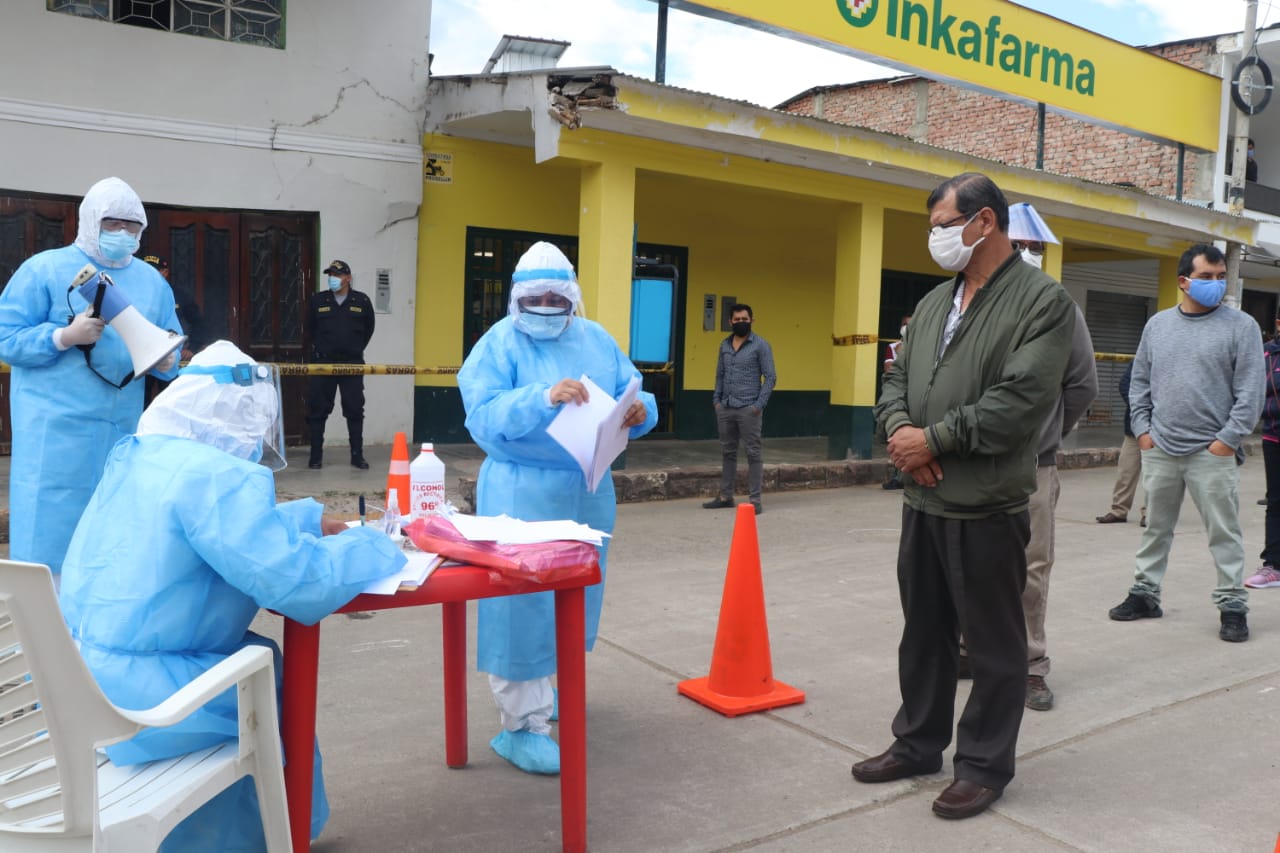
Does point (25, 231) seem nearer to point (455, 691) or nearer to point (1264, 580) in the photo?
point (455, 691)

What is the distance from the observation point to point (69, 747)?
2.09 meters

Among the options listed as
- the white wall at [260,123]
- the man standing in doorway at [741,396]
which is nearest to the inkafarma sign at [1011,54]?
the man standing in doorway at [741,396]

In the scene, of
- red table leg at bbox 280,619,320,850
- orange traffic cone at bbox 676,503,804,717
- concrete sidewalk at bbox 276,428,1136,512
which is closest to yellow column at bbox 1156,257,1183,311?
concrete sidewalk at bbox 276,428,1136,512

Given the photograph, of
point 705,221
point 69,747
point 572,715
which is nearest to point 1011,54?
point 705,221

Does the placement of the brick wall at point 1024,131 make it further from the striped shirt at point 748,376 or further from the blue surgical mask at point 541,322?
the blue surgical mask at point 541,322

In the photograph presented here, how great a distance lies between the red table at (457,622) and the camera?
106 inches

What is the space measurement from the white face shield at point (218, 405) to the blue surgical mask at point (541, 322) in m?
1.24

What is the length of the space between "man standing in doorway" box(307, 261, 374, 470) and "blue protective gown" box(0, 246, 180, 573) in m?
4.98

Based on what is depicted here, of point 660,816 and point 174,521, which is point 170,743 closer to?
point 174,521

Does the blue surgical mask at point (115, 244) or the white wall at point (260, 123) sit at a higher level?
the white wall at point (260, 123)

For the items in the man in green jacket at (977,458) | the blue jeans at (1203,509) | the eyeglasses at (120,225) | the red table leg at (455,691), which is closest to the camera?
the man in green jacket at (977,458)

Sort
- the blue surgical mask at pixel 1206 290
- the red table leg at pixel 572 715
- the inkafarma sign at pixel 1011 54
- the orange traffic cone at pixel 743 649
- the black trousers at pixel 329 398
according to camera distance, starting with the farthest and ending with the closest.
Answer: the inkafarma sign at pixel 1011 54 < the black trousers at pixel 329 398 < the blue surgical mask at pixel 1206 290 < the orange traffic cone at pixel 743 649 < the red table leg at pixel 572 715

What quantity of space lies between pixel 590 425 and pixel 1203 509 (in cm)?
A: 353

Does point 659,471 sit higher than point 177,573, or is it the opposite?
point 177,573
